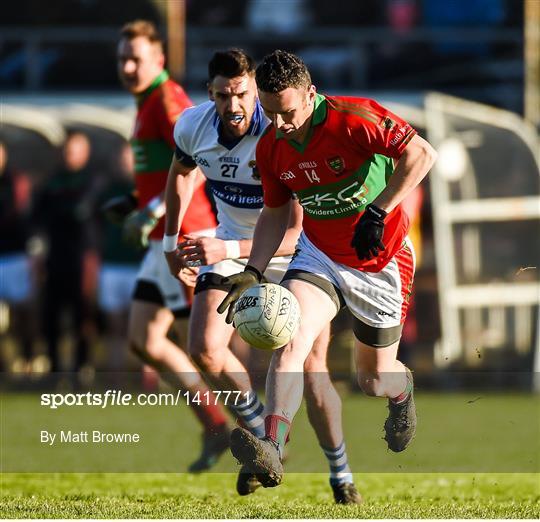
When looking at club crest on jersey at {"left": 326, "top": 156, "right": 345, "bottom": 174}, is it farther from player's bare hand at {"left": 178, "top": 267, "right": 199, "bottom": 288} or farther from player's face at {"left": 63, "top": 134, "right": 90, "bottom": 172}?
player's face at {"left": 63, "top": 134, "right": 90, "bottom": 172}

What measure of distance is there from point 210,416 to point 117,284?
551 cm

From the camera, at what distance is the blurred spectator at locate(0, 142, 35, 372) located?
1386cm

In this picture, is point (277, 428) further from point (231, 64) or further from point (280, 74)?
point (231, 64)

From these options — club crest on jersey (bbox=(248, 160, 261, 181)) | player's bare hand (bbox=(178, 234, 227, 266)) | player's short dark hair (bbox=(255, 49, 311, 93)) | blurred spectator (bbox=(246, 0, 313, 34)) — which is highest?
player's short dark hair (bbox=(255, 49, 311, 93))

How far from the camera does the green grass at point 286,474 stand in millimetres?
6641

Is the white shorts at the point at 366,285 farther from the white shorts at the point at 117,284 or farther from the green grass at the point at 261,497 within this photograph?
the white shorts at the point at 117,284

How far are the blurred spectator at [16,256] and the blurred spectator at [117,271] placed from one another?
0.78 meters

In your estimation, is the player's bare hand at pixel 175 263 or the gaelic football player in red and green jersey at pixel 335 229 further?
the player's bare hand at pixel 175 263

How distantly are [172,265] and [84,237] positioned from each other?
695 centimetres

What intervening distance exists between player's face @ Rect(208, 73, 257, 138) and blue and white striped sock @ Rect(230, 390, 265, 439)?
1.40 meters

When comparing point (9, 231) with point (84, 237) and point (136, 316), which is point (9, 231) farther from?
point (136, 316)

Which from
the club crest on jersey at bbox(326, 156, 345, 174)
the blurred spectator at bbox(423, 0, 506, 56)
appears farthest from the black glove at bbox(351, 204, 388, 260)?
the blurred spectator at bbox(423, 0, 506, 56)

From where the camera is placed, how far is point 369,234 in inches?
244

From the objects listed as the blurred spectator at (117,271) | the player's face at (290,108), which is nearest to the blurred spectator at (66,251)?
the blurred spectator at (117,271)
